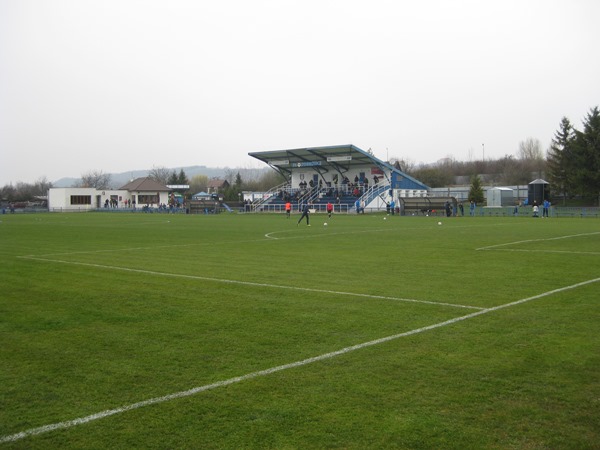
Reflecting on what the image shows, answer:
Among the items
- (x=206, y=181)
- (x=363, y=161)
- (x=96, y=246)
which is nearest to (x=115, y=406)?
(x=96, y=246)

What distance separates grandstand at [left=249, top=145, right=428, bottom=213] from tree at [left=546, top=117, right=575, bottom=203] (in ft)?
54.9

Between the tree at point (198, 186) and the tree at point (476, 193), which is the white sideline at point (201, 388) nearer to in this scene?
the tree at point (476, 193)

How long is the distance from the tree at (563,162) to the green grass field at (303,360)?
62.5m

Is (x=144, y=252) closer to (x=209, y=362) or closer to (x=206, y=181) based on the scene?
(x=209, y=362)

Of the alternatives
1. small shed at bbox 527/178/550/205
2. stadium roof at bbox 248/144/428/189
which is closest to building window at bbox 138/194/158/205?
stadium roof at bbox 248/144/428/189

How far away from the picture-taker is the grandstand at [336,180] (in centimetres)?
7019

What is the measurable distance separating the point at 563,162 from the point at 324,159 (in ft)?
100

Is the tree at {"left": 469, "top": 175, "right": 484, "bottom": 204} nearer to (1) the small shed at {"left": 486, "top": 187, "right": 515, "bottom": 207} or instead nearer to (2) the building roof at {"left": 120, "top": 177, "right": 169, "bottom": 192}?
(1) the small shed at {"left": 486, "top": 187, "right": 515, "bottom": 207}

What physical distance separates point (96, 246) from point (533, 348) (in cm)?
1933

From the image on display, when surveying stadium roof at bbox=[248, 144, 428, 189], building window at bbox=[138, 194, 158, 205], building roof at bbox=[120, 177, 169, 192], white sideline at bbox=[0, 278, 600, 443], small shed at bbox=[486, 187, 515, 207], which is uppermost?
stadium roof at bbox=[248, 144, 428, 189]

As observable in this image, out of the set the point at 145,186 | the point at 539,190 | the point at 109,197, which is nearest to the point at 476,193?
the point at 539,190

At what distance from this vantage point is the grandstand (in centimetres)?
7019

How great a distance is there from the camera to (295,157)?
258 ft

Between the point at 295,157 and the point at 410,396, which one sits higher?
the point at 295,157
